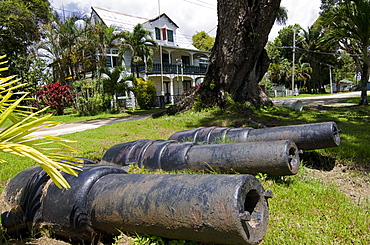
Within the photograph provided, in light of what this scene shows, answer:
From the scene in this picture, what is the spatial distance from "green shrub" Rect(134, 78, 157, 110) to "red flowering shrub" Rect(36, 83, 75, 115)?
507 centimetres

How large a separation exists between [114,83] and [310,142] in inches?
650

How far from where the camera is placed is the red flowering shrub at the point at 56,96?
745 inches

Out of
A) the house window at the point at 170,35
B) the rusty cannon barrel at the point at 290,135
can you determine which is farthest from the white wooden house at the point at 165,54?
the rusty cannon barrel at the point at 290,135

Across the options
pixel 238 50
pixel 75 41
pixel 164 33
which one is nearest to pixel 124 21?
pixel 164 33

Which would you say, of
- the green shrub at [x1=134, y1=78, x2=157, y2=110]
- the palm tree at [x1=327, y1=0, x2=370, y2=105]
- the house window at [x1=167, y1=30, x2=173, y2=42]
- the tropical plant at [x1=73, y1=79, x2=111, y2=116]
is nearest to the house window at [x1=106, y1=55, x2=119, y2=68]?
the green shrub at [x1=134, y1=78, x2=157, y2=110]

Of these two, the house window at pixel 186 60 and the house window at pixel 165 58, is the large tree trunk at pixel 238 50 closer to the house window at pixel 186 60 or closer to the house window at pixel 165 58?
the house window at pixel 165 58

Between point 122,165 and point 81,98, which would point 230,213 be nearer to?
point 122,165

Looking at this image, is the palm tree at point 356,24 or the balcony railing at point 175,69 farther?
the balcony railing at point 175,69

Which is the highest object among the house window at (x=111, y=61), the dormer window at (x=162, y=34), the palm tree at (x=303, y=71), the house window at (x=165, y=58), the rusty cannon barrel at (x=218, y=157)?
the dormer window at (x=162, y=34)

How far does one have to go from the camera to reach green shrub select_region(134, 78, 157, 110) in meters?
22.2

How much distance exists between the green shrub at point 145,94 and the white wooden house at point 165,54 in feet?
13.2

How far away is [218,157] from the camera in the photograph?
353 centimetres

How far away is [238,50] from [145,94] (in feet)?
41.5

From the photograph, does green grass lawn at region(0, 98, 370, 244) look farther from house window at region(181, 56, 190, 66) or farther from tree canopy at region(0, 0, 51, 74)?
→ house window at region(181, 56, 190, 66)
